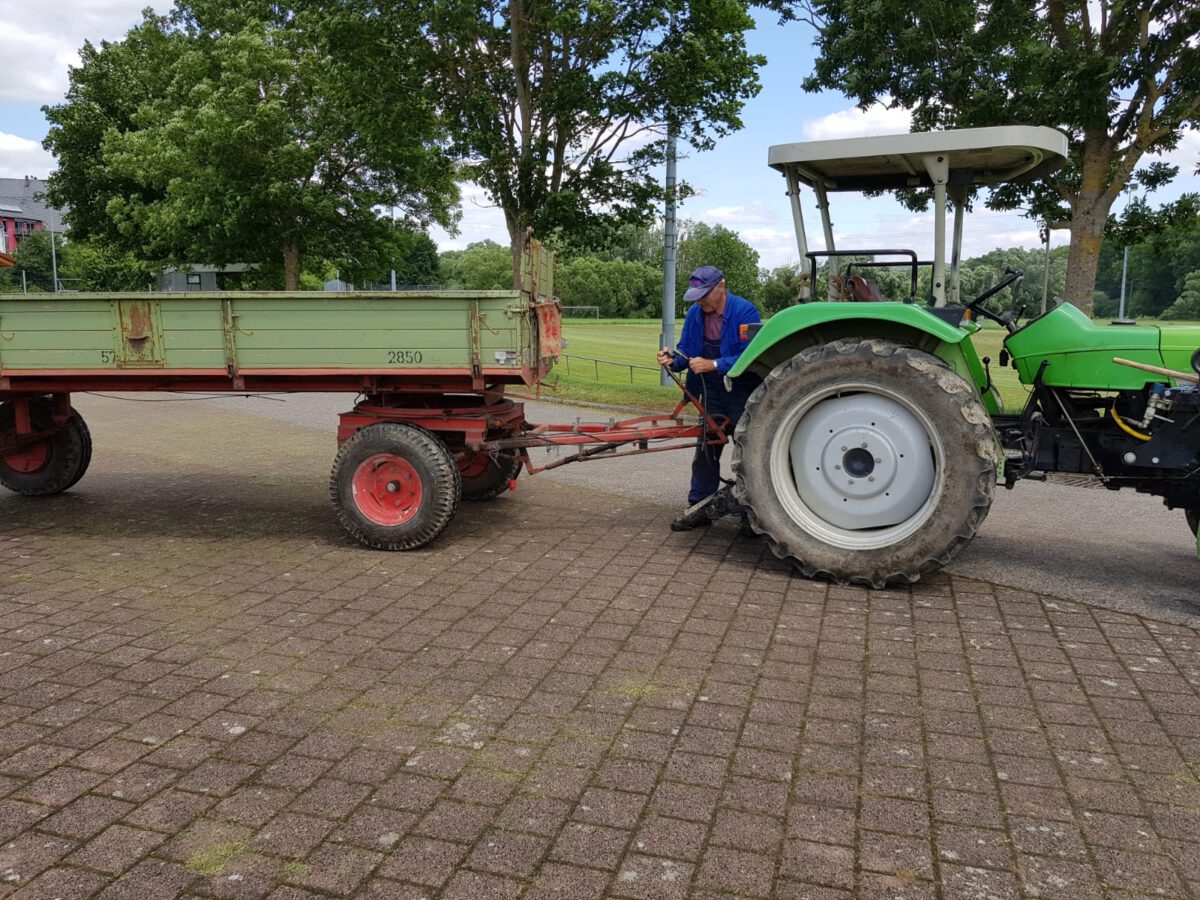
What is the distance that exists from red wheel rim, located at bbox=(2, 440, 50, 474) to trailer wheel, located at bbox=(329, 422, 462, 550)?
309cm

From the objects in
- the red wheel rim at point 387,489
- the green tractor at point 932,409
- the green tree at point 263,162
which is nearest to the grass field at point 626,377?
the green tractor at point 932,409


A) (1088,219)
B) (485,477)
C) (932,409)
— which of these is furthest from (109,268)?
(932,409)

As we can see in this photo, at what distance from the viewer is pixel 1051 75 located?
1043cm

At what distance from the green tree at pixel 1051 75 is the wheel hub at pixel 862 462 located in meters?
6.18

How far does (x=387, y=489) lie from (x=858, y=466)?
2.94 metres

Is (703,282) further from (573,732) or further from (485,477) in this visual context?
(573,732)

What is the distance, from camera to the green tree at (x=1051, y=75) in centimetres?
1030

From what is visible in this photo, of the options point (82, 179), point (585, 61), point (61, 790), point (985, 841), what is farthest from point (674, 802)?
point (82, 179)

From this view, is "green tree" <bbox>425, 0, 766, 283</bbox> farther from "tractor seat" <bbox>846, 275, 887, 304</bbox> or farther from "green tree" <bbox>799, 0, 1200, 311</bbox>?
"tractor seat" <bbox>846, 275, 887, 304</bbox>

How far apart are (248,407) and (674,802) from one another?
42.7ft

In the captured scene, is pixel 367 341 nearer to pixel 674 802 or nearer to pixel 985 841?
pixel 674 802

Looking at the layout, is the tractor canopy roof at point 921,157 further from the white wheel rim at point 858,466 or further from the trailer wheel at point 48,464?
the trailer wheel at point 48,464

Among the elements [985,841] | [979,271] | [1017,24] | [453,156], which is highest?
[1017,24]

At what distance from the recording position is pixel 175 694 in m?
3.82
